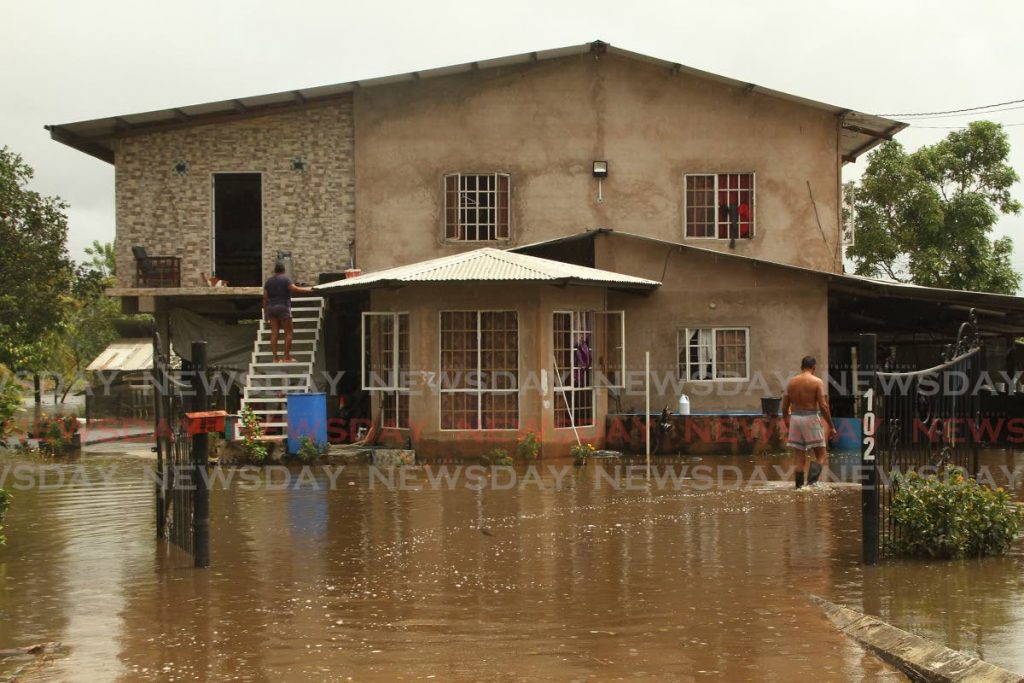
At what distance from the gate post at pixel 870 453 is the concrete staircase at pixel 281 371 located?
12.2m

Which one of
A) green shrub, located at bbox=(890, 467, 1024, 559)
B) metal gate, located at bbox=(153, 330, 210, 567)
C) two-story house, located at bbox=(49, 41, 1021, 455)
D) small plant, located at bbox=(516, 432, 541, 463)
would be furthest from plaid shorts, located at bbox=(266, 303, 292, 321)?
green shrub, located at bbox=(890, 467, 1024, 559)

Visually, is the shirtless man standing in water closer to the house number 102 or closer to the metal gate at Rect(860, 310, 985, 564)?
the metal gate at Rect(860, 310, 985, 564)

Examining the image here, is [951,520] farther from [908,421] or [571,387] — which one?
[571,387]

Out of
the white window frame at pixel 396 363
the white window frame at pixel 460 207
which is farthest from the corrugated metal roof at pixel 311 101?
the white window frame at pixel 396 363

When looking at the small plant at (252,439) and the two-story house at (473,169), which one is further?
the two-story house at (473,169)

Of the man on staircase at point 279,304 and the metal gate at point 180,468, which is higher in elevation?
the man on staircase at point 279,304

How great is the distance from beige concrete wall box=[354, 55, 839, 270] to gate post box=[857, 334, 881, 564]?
1552 centimetres

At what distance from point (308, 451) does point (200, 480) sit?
31.3ft

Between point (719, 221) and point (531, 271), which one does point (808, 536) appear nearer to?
point (531, 271)

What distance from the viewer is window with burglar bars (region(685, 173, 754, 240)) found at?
81.8 ft

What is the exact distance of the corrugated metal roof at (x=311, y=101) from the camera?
24.1 m

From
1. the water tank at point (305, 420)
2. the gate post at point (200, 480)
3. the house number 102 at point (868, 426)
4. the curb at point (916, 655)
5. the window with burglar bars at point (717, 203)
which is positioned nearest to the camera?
the curb at point (916, 655)

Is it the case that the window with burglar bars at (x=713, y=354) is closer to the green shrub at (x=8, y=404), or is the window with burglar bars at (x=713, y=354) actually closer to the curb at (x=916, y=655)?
the green shrub at (x=8, y=404)

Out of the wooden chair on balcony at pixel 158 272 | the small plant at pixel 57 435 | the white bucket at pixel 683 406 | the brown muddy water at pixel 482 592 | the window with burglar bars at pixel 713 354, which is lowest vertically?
the brown muddy water at pixel 482 592
